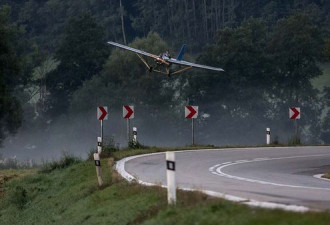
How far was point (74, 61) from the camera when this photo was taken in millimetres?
90000

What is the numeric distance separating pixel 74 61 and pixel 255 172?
65858mm

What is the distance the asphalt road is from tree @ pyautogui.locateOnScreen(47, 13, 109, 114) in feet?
174

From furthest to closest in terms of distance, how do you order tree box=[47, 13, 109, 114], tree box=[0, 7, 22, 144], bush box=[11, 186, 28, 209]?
1. tree box=[47, 13, 109, 114]
2. tree box=[0, 7, 22, 144]
3. bush box=[11, 186, 28, 209]

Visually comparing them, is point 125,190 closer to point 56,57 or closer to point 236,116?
point 236,116

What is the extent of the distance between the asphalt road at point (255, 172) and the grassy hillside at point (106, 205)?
46.9 inches

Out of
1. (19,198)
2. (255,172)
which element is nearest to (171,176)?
(255,172)

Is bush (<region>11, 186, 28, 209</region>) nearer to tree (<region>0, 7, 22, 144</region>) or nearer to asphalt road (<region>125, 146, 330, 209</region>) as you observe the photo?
asphalt road (<region>125, 146, 330, 209</region>)

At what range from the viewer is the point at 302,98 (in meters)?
84.2

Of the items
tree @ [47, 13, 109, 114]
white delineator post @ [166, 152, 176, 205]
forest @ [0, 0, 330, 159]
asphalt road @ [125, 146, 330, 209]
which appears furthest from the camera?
tree @ [47, 13, 109, 114]

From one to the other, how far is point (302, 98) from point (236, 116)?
5938 millimetres

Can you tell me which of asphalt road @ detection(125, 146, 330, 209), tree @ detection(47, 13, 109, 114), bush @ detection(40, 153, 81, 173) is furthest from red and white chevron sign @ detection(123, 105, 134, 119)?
tree @ detection(47, 13, 109, 114)

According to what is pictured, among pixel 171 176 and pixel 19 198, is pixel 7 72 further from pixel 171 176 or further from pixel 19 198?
pixel 171 176

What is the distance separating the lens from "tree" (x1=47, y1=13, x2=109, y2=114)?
89.2m

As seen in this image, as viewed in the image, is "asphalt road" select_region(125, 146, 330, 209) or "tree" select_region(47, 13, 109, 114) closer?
"asphalt road" select_region(125, 146, 330, 209)
